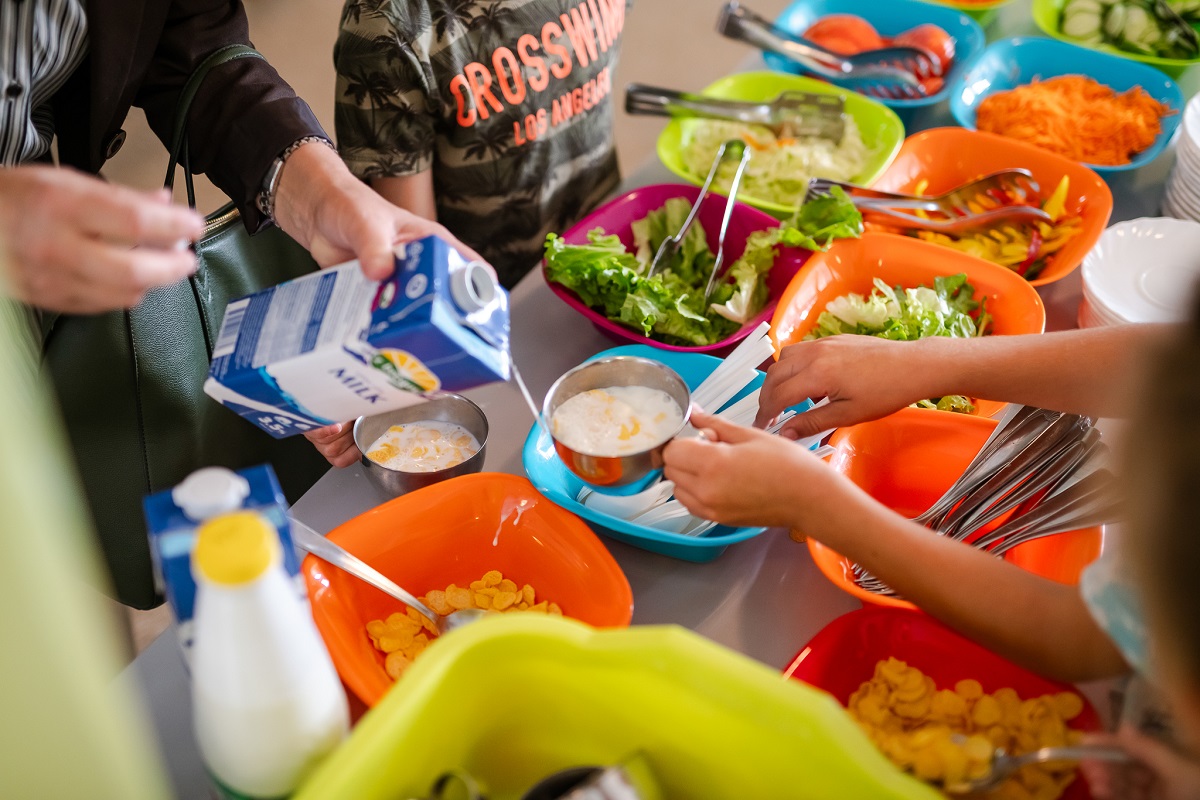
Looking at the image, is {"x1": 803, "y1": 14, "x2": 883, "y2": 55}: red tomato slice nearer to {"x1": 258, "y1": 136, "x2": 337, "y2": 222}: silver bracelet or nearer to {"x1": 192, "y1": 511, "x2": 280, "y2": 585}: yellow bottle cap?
{"x1": 258, "y1": 136, "x2": 337, "y2": 222}: silver bracelet

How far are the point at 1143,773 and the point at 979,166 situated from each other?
1.45 m

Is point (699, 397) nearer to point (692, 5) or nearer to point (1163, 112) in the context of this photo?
point (1163, 112)

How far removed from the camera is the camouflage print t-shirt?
1545 mm

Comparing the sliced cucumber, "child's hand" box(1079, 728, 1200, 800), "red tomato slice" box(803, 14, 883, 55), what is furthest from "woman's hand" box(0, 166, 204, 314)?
the sliced cucumber

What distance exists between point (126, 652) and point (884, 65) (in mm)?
2160

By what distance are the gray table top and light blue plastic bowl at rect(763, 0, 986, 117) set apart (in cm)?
127

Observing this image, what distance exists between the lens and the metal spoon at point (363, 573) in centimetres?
93

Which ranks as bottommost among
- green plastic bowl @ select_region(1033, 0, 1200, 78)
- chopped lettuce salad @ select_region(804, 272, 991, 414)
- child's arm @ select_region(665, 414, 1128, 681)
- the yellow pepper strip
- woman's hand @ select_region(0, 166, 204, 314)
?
chopped lettuce salad @ select_region(804, 272, 991, 414)

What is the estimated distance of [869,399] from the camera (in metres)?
1.15

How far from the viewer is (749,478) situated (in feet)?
3.04

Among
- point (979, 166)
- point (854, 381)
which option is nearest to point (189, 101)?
point (854, 381)

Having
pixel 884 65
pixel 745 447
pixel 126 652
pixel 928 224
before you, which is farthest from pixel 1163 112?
pixel 126 652

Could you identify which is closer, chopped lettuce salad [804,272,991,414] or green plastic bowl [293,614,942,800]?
green plastic bowl [293,614,942,800]

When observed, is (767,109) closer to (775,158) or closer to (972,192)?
(775,158)
